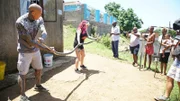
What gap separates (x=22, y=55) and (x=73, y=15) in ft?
53.6

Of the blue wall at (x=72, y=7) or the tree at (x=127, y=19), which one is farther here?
the tree at (x=127, y=19)

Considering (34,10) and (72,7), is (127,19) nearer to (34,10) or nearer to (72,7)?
(72,7)

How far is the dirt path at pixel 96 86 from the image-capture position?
14.9ft

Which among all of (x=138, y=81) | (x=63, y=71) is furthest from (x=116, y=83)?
(x=63, y=71)

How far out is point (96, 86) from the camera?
5.34m

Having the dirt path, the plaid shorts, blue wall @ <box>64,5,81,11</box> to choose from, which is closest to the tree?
blue wall @ <box>64,5,81,11</box>

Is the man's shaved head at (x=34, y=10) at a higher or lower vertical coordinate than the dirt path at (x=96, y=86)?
higher

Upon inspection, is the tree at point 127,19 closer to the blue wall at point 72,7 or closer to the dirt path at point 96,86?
the blue wall at point 72,7

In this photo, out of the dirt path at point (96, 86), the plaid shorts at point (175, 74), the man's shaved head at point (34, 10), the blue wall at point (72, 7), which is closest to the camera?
the man's shaved head at point (34, 10)

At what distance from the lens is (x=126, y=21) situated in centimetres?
3644

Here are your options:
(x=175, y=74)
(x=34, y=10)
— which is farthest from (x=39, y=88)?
(x=175, y=74)

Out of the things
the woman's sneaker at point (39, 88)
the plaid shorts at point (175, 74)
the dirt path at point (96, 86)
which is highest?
the plaid shorts at point (175, 74)

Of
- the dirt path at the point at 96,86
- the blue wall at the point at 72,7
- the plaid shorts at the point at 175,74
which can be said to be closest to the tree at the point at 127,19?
the blue wall at the point at 72,7

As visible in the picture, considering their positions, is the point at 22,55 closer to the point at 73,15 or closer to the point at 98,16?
the point at 73,15
